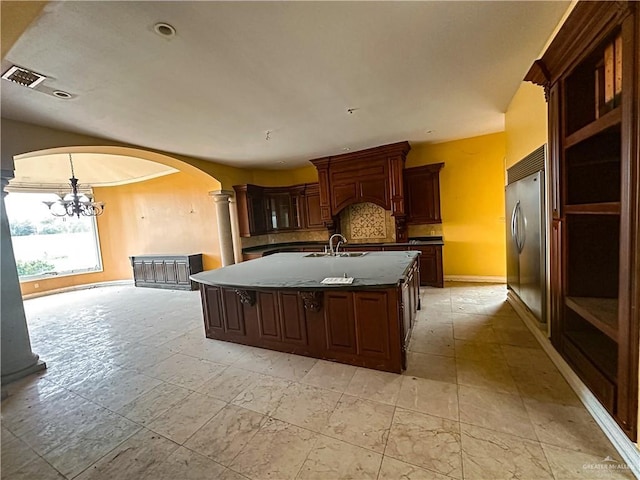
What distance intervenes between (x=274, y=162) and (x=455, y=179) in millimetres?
3714

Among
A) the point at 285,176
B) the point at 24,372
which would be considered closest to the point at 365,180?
the point at 285,176

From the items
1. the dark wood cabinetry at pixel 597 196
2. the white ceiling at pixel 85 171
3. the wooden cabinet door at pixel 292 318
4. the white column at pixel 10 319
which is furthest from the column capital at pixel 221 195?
the dark wood cabinetry at pixel 597 196

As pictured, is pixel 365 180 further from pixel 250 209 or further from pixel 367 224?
pixel 250 209

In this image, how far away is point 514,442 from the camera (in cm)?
155

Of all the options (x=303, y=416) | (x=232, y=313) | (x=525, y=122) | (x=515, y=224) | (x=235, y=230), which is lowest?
(x=303, y=416)

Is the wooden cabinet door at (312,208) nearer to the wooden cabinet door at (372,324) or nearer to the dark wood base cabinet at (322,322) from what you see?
the dark wood base cabinet at (322,322)

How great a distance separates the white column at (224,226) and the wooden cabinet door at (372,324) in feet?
13.5

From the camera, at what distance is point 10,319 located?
2715mm

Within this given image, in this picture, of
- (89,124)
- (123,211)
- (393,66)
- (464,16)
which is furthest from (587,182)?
(123,211)

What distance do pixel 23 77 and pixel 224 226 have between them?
12.8ft

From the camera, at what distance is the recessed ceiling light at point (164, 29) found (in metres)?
1.67

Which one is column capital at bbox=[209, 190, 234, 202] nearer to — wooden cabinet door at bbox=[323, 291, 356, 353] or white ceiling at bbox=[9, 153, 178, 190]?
white ceiling at bbox=[9, 153, 178, 190]

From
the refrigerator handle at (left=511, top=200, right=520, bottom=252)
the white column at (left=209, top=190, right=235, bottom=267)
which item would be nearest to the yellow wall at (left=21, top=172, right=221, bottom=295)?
the white column at (left=209, top=190, right=235, bottom=267)

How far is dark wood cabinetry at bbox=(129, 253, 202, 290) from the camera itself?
20.5 ft
